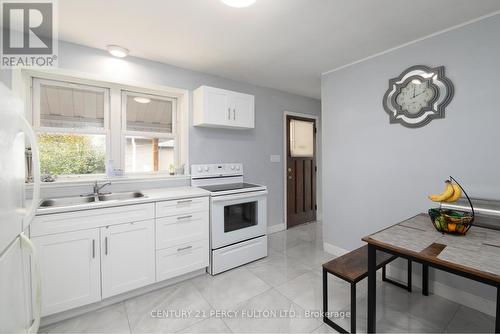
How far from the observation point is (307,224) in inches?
167

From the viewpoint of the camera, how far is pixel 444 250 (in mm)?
1285

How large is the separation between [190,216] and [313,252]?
1.74 meters

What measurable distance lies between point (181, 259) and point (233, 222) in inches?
26.8

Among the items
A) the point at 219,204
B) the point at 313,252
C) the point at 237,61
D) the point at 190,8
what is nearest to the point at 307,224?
the point at 313,252

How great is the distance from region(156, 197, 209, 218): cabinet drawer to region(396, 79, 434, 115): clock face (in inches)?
88.1

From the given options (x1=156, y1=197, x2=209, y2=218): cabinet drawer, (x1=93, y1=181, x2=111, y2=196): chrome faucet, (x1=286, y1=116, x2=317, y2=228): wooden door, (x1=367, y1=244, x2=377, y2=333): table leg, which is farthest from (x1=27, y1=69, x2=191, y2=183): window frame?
(x1=367, y1=244, x2=377, y2=333): table leg

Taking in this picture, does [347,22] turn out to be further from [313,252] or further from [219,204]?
[313,252]

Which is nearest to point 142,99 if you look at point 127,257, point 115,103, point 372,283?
point 115,103

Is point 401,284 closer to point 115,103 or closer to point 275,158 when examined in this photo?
point 275,158

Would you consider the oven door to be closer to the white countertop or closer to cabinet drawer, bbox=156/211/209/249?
cabinet drawer, bbox=156/211/209/249

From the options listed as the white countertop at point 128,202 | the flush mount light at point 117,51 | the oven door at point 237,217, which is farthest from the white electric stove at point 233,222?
the flush mount light at point 117,51

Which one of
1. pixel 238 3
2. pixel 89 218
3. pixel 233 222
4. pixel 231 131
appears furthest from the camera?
pixel 231 131

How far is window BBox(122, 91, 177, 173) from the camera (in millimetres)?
2711

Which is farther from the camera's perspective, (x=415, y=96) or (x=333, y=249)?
(x=333, y=249)
